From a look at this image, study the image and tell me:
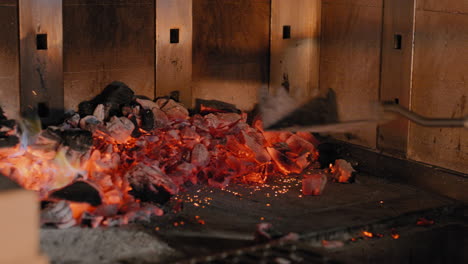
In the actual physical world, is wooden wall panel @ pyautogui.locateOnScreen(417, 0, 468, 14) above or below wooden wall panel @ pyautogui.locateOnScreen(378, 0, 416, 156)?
above

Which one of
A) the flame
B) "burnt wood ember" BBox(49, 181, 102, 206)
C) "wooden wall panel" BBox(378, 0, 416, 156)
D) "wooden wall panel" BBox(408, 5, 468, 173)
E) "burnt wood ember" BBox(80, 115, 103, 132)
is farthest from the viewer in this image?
"wooden wall panel" BBox(378, 0, 416, 156)

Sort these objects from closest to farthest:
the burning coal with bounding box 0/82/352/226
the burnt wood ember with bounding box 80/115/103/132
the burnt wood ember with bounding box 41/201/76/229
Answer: the burnt wood ember with bounding box 41/201/76/229, the burning coal with bounding box 0/82/352/226, the burnt wood ember with bounding box 80/115/103/132

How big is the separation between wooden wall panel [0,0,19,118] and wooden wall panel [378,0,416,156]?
3641 millimetres

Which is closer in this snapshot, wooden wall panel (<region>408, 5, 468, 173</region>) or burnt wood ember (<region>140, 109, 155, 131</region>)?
wooden wall panel (<region>408, 5, 468, 173</region>)

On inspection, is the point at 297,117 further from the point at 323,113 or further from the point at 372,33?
the point at 372,33

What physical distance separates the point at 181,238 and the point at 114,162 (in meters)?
1.43

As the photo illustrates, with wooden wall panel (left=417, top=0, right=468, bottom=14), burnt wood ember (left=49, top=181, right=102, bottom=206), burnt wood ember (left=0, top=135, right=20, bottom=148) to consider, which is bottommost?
burnt wood ember (left=49, top=181, right=102, bottom=206)

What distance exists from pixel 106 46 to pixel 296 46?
89.2 inches

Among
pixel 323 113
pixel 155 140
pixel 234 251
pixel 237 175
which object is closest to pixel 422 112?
pixel 323 113

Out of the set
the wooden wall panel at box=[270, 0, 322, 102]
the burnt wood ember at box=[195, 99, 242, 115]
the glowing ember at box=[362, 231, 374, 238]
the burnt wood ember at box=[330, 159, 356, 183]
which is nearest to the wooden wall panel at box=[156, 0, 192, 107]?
the burnt wood ember at box=[195, 99, 242, 115]

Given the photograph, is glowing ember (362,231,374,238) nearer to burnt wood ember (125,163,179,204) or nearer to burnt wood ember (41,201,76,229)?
burnt wood ember (125,163,179,204)

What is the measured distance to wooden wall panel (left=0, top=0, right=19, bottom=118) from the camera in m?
7.53

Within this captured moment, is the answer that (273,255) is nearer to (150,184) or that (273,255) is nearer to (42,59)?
(150,184)

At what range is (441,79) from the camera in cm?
767
